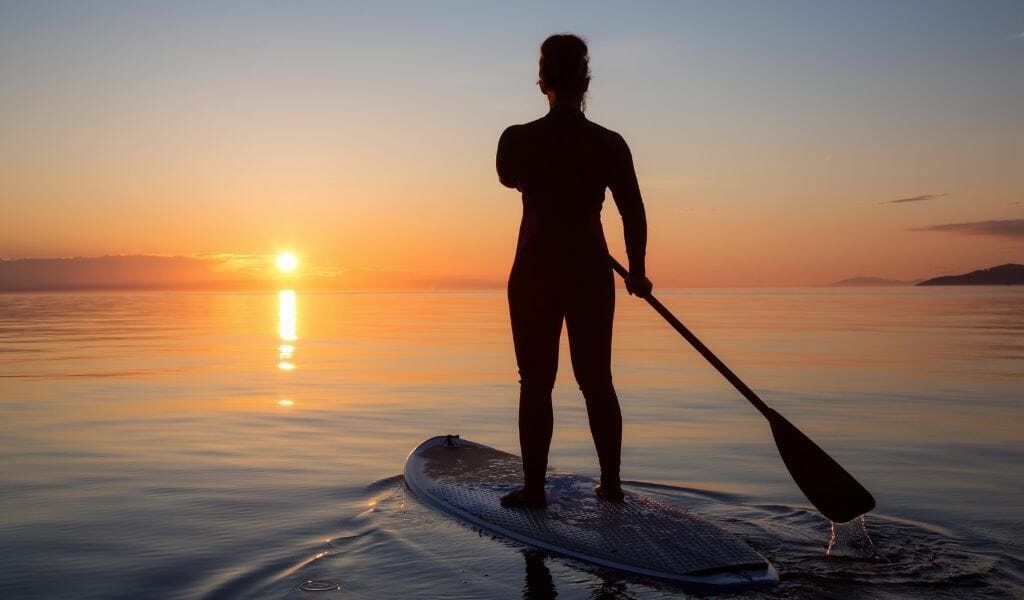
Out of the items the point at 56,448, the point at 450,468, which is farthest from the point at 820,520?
the point at 56,448

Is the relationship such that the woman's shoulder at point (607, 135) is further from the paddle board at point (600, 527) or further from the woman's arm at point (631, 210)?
the paddle board at point (600, 527)

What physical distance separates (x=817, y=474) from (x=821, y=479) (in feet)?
0.17

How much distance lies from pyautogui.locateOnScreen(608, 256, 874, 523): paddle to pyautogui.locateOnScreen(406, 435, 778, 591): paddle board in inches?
25.0

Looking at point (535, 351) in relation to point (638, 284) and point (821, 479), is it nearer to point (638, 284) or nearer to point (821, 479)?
point (638, 284)

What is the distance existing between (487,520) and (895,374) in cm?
1014

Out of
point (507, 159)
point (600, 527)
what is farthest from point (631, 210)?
point (600, 527)

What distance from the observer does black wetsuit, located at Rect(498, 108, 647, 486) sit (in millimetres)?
4684

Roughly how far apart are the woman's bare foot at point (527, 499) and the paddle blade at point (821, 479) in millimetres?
1408

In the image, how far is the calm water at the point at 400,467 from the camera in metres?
3.94

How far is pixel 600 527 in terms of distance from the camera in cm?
442

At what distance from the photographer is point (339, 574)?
3938 mm

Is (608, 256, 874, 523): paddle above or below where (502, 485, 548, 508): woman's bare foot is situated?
above

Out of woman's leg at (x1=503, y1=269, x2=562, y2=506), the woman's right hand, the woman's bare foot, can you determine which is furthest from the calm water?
the woman's right hand

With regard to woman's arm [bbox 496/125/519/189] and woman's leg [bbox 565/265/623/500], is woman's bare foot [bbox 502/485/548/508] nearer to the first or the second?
woman's leg [bbox 565/265/623/500]
